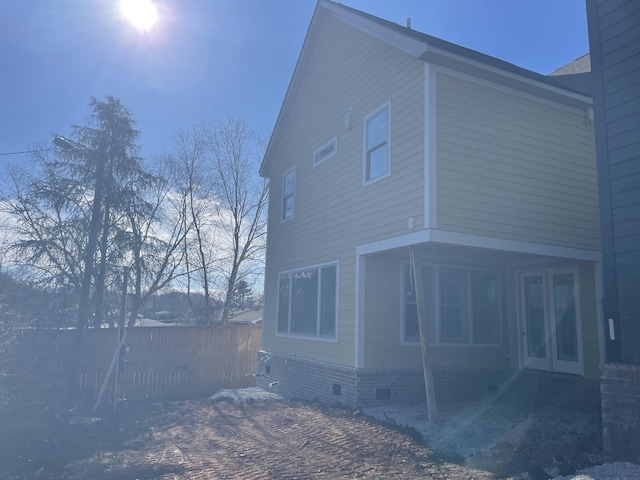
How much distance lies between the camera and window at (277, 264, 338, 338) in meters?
10.4

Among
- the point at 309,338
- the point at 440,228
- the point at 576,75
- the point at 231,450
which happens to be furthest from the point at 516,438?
the point at 576,75

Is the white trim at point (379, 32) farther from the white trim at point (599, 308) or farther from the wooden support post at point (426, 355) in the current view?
the white trim at point (599, 308)

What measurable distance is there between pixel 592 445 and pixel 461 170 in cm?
411

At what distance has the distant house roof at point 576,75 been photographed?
38.9ft

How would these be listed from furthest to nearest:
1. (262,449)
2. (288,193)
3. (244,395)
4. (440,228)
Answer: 1. (288,193)
2. (244,395)
3. (440,228)
4. (262,449)

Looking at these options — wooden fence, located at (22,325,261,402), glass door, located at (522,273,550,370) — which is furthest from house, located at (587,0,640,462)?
wooden fence, located at (22,325,261,402)

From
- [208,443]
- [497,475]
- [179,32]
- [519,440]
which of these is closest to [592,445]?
[519,440]

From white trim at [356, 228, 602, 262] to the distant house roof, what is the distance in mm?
4440

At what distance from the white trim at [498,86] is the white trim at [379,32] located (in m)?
0.43

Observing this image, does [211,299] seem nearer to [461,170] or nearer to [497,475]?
[461,170]

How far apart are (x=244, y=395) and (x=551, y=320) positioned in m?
6.97

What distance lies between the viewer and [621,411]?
5.23m

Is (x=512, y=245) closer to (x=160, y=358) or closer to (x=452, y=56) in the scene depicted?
(x=452, y=56)

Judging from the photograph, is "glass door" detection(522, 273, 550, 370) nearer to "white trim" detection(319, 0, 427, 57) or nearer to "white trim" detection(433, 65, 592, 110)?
"white trim" detection(433, 65, 592, 110)
